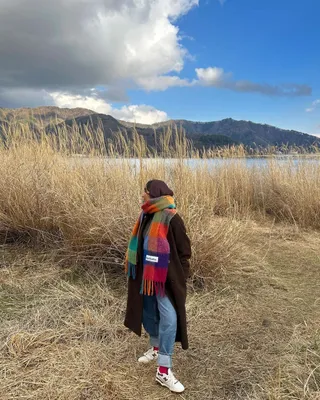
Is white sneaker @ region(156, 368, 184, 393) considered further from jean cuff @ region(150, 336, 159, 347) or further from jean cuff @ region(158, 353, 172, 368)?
jean cuff @ region(150, 336, 159, 347)

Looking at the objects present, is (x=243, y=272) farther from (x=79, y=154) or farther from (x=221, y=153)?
(x=221, y=153)

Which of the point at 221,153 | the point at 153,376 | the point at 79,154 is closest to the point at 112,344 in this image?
the point at 153,376

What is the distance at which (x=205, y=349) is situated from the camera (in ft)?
8.79

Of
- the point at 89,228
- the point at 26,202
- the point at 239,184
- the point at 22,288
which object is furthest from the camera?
the point at 239,184

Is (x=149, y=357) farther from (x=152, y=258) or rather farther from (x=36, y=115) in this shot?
(x=36, y=115)

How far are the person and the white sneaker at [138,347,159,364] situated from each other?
0.75 ft

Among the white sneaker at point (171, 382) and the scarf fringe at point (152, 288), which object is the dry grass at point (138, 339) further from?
the scarf fringe at point (152, 288)

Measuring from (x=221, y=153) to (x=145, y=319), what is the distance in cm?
740

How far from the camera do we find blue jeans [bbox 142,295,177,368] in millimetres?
2104

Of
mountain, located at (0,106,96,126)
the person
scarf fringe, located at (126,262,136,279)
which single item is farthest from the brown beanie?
mountain, located at (0,106,96,126)

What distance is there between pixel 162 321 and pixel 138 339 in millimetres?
766

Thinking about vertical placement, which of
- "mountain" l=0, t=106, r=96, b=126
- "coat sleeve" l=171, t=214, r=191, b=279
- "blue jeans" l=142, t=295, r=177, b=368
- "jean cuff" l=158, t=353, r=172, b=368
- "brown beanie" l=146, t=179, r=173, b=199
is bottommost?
"jean cuff" l=158, t=353, r=172, b=368

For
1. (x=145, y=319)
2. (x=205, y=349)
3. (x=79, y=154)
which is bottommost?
(x=205, y=349)

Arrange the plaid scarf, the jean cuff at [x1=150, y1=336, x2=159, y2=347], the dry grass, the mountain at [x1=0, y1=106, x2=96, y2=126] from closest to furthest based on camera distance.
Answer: the plaid scarf → the dry grass → the jean cuff at [x1=150, y1=336, x2=159, y2=347] → the mountain at [x1=0, y1=106, x2=96, y2=126]
